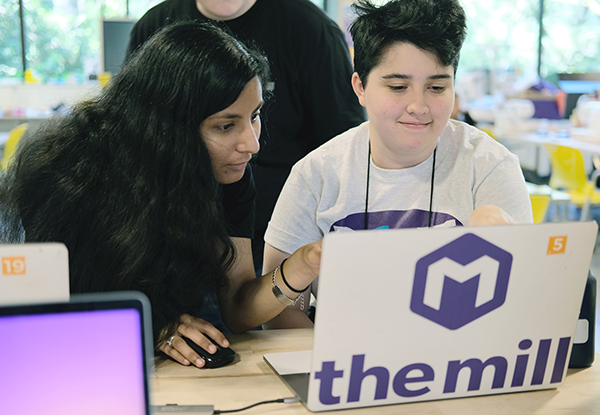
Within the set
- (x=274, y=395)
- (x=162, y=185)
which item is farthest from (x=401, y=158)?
(x=274, y=395)

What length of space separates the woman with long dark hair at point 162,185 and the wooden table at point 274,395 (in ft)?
0.19

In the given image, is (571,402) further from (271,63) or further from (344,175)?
(271,63)

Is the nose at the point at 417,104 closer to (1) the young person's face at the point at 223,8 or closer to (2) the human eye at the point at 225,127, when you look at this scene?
(2) the human eye at the point at 225,127

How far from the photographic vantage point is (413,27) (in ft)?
3.96

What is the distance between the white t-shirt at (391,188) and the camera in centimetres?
126

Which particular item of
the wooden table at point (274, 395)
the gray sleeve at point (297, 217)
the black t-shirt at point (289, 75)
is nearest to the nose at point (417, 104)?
the gray sleeve at point (297, 217)

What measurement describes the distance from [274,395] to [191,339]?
0.21 m

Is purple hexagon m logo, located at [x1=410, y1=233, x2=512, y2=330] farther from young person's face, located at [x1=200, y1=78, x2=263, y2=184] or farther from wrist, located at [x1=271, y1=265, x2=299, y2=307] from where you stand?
young person's face, located at [x1=200, y1=78, x2=263, y2=184]

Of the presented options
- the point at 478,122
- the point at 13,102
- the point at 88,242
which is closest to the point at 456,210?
the point at 88,242

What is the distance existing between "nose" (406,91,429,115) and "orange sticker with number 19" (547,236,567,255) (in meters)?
0.49

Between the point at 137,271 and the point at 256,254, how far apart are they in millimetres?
840

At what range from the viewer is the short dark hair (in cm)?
121

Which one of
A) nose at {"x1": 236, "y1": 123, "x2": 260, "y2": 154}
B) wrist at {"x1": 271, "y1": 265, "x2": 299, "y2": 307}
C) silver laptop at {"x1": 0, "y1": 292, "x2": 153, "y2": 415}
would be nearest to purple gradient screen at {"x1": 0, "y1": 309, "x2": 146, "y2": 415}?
silver laptop at {"x1": 0, "y1": 292, "x2": 153, "y2": 415}

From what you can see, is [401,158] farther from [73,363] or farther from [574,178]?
[574,178]
